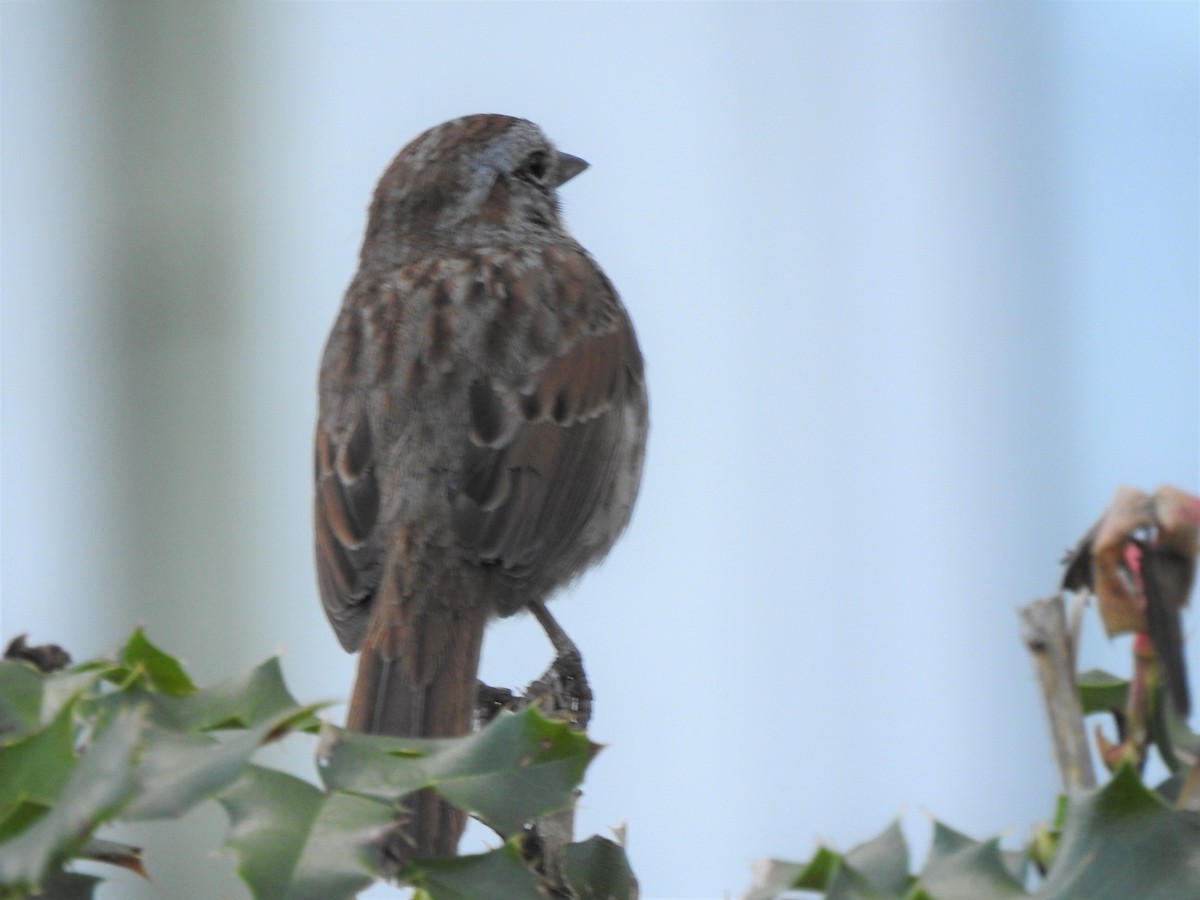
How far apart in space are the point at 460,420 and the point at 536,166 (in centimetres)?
105

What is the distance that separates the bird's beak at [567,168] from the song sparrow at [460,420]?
2 cm

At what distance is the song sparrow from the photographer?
2389mm

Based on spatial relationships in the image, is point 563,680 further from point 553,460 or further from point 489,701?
point 553,460

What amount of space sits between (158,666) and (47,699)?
0.08 meters

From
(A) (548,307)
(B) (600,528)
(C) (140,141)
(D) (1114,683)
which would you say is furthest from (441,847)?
(C) (140,141)

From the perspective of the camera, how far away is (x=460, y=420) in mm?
2697

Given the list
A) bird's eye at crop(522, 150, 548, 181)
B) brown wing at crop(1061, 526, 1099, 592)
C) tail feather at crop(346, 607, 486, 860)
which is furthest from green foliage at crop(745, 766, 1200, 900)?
bird's eye at crop(522, 150, 548, 181)

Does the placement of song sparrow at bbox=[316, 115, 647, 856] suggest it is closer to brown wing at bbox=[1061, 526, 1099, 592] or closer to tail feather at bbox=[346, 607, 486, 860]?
tail feather at bbox=[346, 607, 486, 860]

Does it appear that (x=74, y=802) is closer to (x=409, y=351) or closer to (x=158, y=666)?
(x=158, y=666)

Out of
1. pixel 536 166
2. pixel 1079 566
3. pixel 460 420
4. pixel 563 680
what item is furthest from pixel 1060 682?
pixel 536 166

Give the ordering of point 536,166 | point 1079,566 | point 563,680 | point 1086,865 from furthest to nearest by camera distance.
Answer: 1. point 536,166
2. point 563,680
3. point 1079,566
4. point 1086,865

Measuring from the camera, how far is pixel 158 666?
871 mm

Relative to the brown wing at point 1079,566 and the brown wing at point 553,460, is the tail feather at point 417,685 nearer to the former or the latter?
the brown wing at point 553,460

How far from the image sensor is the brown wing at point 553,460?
2.57 meters
